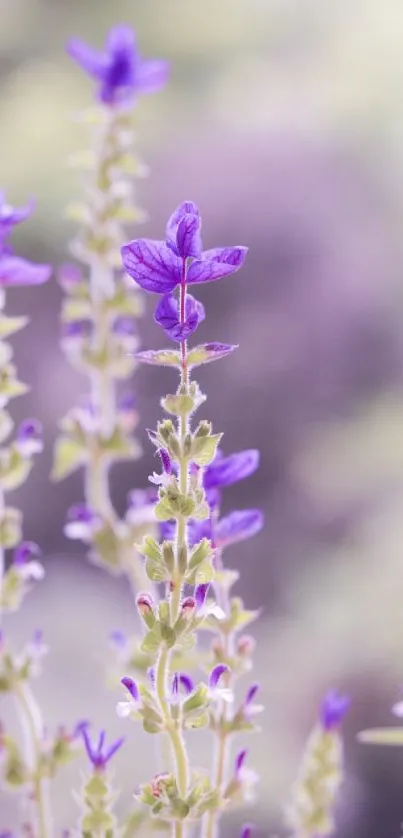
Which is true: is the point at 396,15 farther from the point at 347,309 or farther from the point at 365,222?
the point at 347,309

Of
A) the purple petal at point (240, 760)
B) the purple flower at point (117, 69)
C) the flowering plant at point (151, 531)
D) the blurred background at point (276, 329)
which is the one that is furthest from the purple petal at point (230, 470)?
the blurred background at point (276, 329)

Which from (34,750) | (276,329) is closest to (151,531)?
(34,750)

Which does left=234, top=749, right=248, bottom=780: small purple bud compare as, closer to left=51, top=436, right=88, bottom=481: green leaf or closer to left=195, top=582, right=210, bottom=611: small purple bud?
left=195, top=582, right=210, bottom=611: small purple bud

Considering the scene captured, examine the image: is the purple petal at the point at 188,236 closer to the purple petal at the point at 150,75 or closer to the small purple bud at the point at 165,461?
the small purple bud at the point at 165,461

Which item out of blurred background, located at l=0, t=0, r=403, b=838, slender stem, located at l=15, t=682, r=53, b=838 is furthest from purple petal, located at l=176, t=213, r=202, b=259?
blurred background, located at l=0, t=0, r=403, b=838

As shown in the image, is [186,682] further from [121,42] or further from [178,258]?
[121,42]

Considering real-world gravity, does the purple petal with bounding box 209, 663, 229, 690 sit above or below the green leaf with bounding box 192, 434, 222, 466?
below

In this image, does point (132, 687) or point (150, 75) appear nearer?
point (132, 687)
